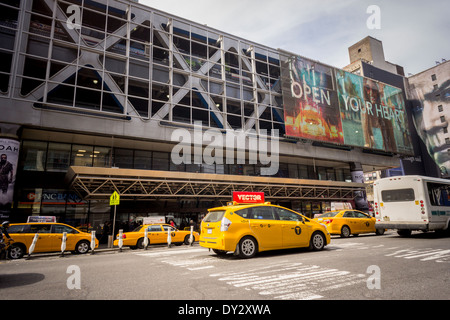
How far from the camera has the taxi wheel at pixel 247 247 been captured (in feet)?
26.3

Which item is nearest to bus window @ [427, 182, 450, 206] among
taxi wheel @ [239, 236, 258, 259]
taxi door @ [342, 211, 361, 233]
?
taxi door @ [342, 211, 361, 233]

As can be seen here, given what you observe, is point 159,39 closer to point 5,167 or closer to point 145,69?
point 145,69

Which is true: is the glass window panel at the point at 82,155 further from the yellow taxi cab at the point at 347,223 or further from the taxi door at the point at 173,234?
the yellow taxi cab at the point at 347,223

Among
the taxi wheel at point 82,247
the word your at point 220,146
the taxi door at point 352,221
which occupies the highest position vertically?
the word your at point 220,146

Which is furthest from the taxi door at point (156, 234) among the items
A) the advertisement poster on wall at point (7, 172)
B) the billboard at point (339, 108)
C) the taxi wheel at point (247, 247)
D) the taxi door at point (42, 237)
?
the billboard at point (339, 108)

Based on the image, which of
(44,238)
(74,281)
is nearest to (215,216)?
(74,281)

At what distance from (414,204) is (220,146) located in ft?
55.3

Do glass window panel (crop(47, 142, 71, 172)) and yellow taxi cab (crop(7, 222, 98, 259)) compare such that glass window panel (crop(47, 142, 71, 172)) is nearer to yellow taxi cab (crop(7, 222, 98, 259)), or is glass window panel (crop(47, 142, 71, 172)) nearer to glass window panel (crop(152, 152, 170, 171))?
glass window panel (crop(152, 152, 170, 171))

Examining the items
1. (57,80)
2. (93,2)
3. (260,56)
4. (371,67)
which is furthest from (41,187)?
(371,67)

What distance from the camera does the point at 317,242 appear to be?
9.43m

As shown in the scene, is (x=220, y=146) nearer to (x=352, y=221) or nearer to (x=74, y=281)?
(x=352, y=221)

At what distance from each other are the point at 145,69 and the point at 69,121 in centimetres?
862

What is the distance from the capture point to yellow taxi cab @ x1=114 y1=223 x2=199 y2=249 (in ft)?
48.3
